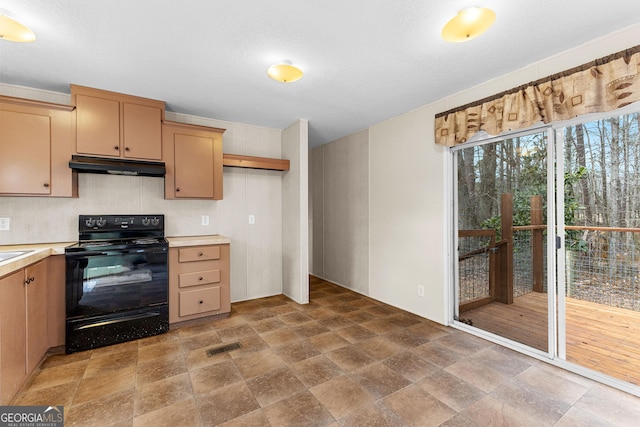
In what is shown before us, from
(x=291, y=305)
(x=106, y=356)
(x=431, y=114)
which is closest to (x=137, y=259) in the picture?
(x=106, y=356)

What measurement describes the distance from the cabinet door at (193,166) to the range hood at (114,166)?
20 cm

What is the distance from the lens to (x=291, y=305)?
364cm

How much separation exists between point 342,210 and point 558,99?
→ 299 cm

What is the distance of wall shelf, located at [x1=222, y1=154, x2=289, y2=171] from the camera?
11.4 feet

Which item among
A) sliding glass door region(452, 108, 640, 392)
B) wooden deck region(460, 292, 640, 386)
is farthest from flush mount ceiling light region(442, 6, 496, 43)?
wooden deck region(460, 292, 640, 386)

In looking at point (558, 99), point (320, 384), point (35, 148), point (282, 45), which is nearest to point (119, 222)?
point (35, 148)

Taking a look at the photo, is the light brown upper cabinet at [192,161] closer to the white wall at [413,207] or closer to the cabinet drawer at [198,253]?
the cabinet drawer at [198,253]

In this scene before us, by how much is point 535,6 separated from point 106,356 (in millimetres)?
3985

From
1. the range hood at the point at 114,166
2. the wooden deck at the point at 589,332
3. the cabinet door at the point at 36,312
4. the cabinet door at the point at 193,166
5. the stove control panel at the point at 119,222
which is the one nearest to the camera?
the cabinet door at the point at 36,312

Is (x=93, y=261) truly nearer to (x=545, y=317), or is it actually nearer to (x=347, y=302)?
(x=347, y=302)

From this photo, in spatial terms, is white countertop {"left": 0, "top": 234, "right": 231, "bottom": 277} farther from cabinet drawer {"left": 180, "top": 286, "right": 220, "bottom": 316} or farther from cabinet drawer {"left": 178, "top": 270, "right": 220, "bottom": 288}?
cabinet drawer {"left": 180, "top": 286, "right": 220, "bottom": 316}

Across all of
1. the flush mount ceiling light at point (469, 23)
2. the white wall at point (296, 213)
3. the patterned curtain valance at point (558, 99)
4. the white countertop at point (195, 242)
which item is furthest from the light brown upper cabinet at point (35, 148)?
the patterned curtain valance at point (558, 99)

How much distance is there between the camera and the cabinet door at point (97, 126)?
2617 mm

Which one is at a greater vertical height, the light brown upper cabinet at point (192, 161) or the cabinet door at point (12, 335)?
the light brown upper cabinet at point (192, 161)
